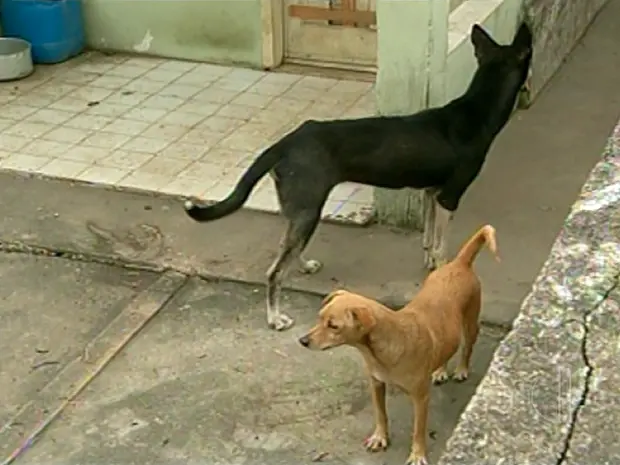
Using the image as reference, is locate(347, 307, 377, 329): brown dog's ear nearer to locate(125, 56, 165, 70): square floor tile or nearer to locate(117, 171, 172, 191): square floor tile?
locate(117, 171, 172, 191): square floor tile

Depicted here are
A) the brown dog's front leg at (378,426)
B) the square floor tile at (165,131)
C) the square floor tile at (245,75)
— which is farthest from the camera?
the square floor tile at (245,75)

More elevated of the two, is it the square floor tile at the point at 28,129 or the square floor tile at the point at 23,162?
the square floor tile at the point at 28,129

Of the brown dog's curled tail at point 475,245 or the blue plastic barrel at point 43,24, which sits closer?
the brown dog's curled tail at point 475,245

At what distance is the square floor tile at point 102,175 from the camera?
5816mm

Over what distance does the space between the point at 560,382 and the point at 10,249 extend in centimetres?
364

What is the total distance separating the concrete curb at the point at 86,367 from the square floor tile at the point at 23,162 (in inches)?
56.8

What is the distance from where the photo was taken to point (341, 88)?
7.07 meters

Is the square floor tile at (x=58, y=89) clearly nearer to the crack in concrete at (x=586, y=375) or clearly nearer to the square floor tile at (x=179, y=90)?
the square floor tile at (x=179, y=90)

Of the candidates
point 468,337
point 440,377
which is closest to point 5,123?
point 440,377

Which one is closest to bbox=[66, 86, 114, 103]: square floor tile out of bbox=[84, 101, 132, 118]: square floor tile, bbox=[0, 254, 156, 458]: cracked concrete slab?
bbox=[84, 101, 132, 118]: square floor tile

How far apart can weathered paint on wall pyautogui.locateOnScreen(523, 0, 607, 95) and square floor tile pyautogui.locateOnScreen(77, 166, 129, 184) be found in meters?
2.51

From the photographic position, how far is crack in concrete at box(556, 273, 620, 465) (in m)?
1.97

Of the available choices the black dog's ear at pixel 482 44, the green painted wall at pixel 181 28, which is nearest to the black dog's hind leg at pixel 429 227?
the black dog's ear at pixel 482 44

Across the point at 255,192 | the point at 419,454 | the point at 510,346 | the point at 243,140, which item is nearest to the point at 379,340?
the point at 419,454
